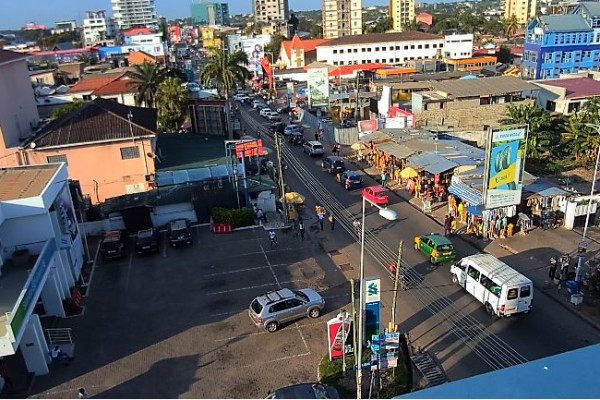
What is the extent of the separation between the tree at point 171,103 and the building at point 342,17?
9916 cm

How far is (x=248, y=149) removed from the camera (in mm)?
34438

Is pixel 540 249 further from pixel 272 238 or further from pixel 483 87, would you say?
pixel 483 87

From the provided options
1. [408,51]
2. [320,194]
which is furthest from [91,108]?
[408,51]

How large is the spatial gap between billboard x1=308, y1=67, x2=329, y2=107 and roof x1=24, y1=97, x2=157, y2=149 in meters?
29.6

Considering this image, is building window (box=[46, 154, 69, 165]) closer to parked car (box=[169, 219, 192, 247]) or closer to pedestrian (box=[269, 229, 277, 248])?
parked car (box=[169, 219, 192, 247])

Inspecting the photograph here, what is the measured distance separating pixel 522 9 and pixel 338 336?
200679 millimetres

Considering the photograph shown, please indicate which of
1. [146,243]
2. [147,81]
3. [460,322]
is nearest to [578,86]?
[460,322]

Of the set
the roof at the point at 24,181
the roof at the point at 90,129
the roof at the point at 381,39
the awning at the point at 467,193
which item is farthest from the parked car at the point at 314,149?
the roof at the point at 381,39

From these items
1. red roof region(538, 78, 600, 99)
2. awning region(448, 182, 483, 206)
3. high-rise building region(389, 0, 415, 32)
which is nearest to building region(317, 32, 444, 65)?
red roof region(538, 78, 600, 99)

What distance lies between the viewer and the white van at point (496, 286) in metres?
19.0

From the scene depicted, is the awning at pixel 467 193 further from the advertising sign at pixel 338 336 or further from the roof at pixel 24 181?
the roof at pixel 24 181

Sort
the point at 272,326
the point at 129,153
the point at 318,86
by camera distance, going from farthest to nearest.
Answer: the point at 318,86
the point at 129,153
the point at 272,326

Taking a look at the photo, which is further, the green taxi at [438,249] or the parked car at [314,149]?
the parked car at [314,149]

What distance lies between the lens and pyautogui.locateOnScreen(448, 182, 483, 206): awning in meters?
26.6
